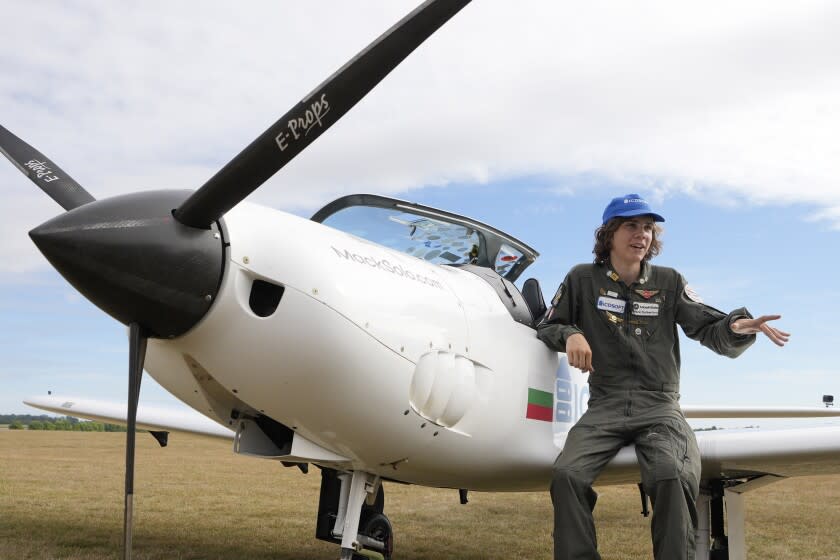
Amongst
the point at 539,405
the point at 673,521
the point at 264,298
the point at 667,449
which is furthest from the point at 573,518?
the point at 264,298

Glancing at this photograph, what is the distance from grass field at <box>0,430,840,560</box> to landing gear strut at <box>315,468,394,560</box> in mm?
1196

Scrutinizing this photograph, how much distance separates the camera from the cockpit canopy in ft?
16.3

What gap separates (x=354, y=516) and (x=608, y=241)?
87.2 inches

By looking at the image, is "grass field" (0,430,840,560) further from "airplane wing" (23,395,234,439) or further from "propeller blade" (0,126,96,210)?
"propeller blade" (0,126,96,210)

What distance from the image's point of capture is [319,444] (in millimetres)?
4133

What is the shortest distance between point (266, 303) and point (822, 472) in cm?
468

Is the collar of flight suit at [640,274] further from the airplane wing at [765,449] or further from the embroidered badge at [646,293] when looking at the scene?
the airplane wing at [765,449]

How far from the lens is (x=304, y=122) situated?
3.29 m

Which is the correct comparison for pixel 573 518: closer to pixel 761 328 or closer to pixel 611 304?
pixel 611 304

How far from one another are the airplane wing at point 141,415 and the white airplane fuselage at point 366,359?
3.43 meters

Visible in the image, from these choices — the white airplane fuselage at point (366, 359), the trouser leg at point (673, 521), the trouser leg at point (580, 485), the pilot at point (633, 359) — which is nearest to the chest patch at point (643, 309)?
the pilot at point (633, 359)

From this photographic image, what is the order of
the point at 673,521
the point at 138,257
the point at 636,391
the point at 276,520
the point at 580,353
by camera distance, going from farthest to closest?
the point at 276,520 → the point at 636,391 → the point at 580,353 → the point at 673,521 → the point at 138,257

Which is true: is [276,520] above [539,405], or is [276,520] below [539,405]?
below

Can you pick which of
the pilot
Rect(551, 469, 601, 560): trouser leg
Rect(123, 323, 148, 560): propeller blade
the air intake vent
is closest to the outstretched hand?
the pilot
